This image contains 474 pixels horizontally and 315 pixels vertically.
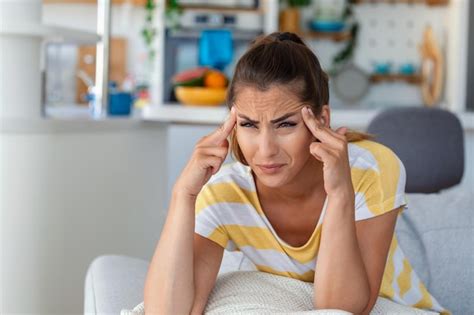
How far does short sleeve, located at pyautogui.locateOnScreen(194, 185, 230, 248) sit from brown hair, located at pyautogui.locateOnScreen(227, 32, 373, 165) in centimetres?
19

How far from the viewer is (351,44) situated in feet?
20.1

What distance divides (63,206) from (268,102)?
1468 millimetres

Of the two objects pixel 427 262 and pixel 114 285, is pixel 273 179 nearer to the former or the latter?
pixel 114 285

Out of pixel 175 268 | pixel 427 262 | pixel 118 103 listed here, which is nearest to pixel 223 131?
pixel 175 268

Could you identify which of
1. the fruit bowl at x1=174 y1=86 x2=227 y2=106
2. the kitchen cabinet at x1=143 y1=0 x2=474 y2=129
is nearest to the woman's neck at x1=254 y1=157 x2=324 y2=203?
the fruit bowl at x1=174 y1=86 x2=227 y2=106

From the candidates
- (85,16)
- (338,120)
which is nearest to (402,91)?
(338,120)

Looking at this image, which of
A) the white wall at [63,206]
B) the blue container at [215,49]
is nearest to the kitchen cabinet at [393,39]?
the blue container at [215,49]

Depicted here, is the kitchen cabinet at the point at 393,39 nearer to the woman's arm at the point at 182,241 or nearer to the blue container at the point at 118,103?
the blue container at the point at 118,103

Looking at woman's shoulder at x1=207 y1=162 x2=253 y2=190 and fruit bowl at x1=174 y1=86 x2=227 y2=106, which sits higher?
fruit bowl at x1=174 y1=86 x2=227 y2=106

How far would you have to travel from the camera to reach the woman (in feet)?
4.98

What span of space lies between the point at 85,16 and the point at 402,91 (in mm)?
3296

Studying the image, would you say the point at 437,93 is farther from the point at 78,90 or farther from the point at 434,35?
the point at 78,90

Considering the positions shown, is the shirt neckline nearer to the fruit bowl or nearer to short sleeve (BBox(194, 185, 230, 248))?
short sleeve (BBox(194, 185, 230, 248))

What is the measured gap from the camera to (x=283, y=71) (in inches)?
61.6
